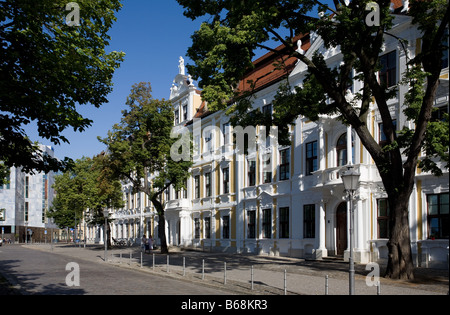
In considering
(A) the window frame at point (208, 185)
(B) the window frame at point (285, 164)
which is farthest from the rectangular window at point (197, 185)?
(B) the window frame at point (285, 164)

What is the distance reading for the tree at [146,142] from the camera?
33281mm

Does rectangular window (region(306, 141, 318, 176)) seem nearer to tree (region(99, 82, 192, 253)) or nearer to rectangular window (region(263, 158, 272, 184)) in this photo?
rectangular window (region(263, 158, 272, 184))

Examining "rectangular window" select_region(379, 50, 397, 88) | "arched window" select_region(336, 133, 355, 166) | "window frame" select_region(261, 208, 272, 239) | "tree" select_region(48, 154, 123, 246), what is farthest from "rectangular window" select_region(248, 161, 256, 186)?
"tree" select_region(48, 154, 123, 246)

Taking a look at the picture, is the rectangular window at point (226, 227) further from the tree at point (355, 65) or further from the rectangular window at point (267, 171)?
the tree at point (355, 65)

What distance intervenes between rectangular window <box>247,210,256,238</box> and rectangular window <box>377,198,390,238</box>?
11569 millimetres

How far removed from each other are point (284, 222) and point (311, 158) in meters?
4.88

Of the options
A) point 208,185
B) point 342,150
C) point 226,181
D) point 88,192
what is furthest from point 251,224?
point 88,192

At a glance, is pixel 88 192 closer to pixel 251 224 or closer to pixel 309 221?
pixel 251 224

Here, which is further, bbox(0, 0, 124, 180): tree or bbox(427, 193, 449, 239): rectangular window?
bbox(427, 193, 449, 239): rectangular window

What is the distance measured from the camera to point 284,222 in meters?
30.2

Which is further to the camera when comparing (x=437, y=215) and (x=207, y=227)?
(x=207, y=227)

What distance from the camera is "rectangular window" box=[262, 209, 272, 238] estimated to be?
31.5 meters

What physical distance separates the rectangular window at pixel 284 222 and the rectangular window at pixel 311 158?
3369 millimetres

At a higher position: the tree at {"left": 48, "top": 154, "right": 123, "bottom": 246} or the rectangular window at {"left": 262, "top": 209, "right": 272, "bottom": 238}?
the tree at {"left": 48, "top": 154, "right": 123, "bottom": 246}
